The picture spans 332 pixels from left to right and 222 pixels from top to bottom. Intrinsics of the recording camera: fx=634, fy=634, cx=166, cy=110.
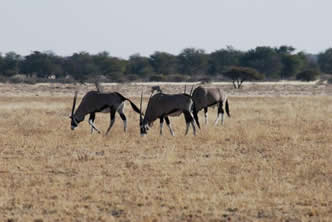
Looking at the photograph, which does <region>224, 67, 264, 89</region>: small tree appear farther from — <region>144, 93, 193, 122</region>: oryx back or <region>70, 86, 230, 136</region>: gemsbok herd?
<region>144, 93, 193, 122</region>: oryx back

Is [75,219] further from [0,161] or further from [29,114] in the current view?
[29,114]

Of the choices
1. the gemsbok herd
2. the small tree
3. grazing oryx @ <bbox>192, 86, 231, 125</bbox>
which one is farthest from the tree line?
the gemsbok herd

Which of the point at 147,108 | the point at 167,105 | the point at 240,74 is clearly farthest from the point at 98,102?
the point at 240,74

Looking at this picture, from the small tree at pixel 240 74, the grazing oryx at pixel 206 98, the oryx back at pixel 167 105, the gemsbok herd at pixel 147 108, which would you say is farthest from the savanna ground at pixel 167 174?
the small tree at pixel 240 74

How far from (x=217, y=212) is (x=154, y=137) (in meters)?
8.04

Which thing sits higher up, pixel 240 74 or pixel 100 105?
pixel 240 74

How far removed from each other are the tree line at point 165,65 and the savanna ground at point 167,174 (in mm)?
61817

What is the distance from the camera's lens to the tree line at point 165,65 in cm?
8531

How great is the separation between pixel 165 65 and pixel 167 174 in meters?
83.4

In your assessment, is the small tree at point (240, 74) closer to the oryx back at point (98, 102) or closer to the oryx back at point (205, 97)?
the oryx back at point (205, 97)

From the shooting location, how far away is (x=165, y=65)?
307ft

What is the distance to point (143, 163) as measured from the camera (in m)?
11.5

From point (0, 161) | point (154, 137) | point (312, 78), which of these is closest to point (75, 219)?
point (0, 161)

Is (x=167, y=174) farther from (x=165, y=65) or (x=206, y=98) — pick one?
(x=165, y=65)
